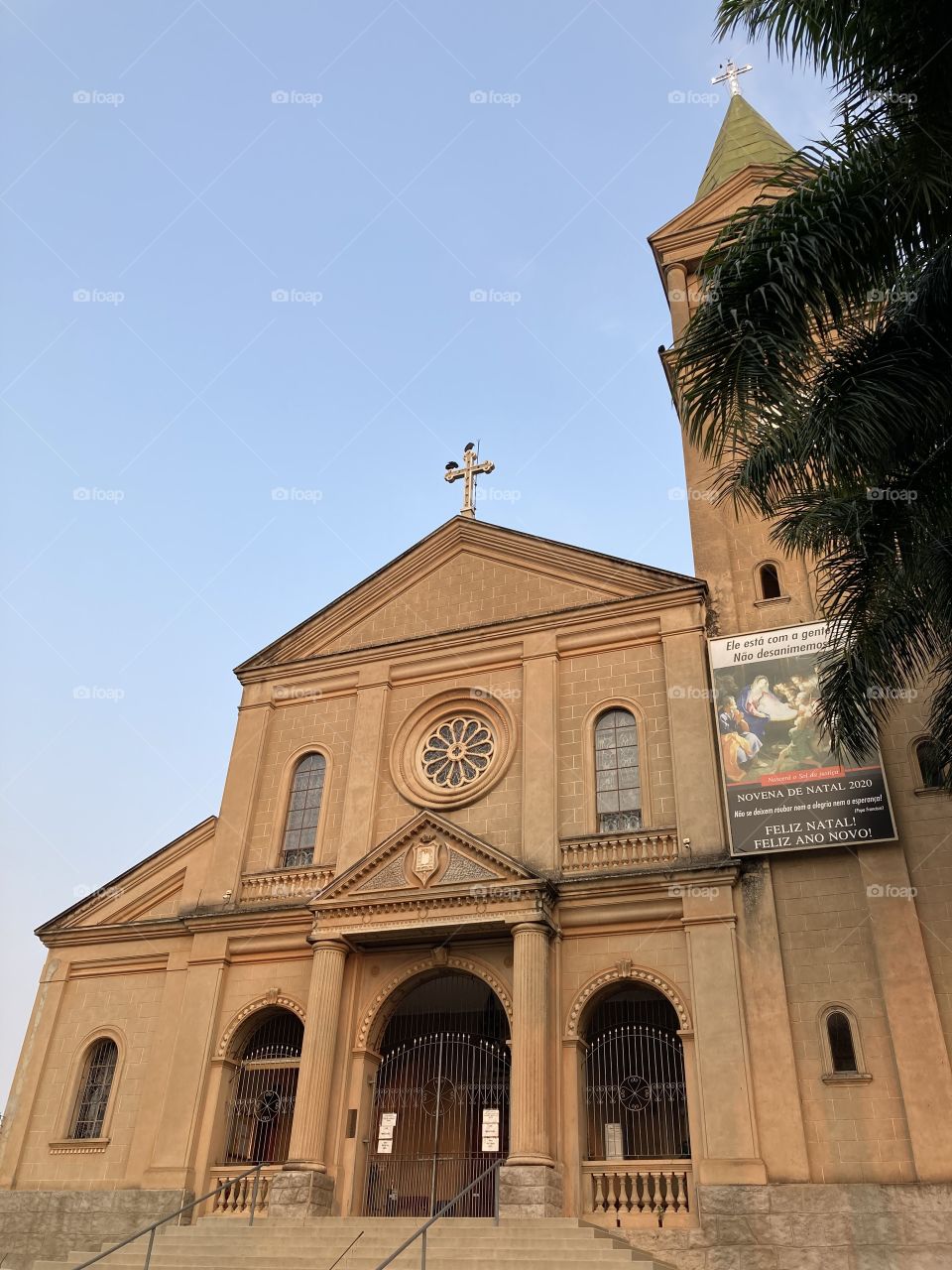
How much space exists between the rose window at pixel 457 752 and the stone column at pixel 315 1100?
3.84m

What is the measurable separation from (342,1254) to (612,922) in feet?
20.2

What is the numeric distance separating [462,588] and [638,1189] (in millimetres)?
11691

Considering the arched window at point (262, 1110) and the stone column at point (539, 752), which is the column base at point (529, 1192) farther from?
the arched window at point (262, 1110)

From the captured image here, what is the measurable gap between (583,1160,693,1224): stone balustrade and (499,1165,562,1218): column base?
26.0 inches

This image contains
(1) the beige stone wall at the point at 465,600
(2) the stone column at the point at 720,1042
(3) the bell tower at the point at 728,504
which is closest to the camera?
(2) the stone column at the point at 720,1042

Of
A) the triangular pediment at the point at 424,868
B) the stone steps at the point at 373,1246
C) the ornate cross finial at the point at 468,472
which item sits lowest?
the stone steps at the point at 373,1246

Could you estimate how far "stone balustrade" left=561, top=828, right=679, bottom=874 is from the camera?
674 inches

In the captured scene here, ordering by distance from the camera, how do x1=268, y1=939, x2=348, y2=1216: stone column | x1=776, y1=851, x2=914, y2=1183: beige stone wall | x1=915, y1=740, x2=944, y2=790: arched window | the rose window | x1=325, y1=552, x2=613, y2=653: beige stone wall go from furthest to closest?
x1=325, y1=552, x2=613, y2=653: beige stone wall, the rose window, x1=268, y1=939, x2=348, y2=1216: stone column, x1=915, y1=740, x2=944, y2=790: arched window, x1=776, y1=851, x2=914, y2=1183: beige stone wall

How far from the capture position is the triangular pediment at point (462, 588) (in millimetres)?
20500

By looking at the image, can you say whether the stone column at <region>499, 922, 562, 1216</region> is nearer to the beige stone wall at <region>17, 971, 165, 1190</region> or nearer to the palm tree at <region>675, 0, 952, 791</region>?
the beige stone wall at <region>17, 971, 165, 1190</region>

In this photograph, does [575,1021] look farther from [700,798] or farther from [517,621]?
[517,621]

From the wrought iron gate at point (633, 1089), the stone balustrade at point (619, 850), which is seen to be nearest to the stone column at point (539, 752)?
the stone balustrade at point (619, 850)

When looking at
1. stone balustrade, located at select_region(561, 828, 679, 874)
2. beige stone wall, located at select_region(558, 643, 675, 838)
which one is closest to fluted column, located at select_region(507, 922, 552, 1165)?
stone balustrade, located at select_region(561, 828, 679, 874)

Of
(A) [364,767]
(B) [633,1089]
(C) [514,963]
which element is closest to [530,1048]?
(C) [514,963]
